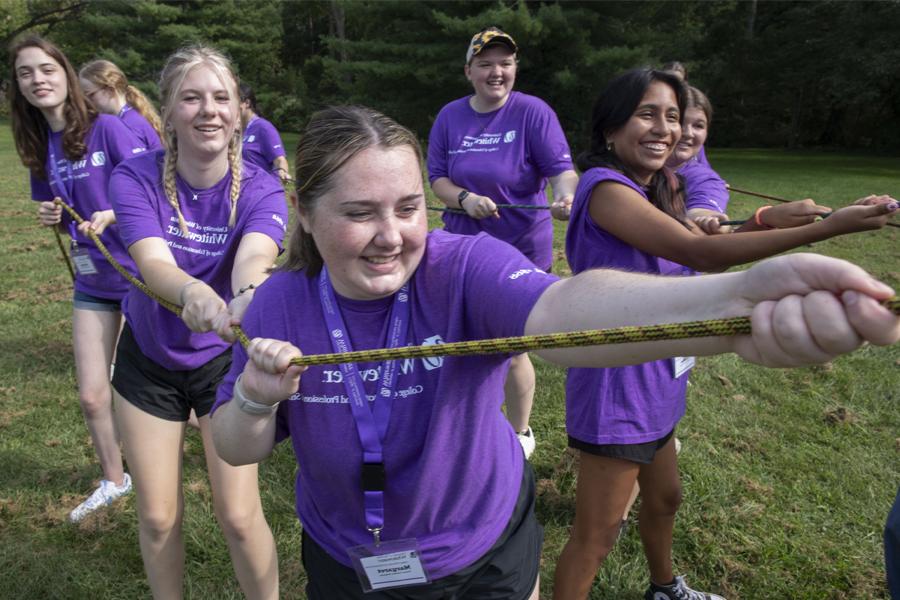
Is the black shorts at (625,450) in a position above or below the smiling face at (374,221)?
below

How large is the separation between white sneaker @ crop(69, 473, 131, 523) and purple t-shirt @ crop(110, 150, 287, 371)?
1676 millimetres

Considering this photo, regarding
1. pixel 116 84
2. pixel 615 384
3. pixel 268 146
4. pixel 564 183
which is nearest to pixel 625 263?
pixel 615 384

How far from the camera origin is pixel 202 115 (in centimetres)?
257

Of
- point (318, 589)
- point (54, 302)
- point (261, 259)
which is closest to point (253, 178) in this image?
point (261, 259)

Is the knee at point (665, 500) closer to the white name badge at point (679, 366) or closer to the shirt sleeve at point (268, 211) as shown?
the white name badge at point (679, 366)

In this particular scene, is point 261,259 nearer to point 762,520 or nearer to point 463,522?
point 463,522

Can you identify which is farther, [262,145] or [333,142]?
[262,145]

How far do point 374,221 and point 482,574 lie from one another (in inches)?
40.4

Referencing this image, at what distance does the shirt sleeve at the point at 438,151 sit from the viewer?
4.64 metres

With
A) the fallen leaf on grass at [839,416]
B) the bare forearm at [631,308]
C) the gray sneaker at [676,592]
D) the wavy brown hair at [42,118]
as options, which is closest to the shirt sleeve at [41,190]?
the wavy brown hair at [42,118]

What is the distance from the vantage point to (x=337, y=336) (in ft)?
5.74

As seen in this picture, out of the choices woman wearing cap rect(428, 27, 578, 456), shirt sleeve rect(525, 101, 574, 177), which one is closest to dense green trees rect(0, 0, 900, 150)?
woman wearing cap rect(428, 27, 578, 456)

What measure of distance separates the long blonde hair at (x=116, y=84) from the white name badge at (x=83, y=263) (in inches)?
45.7

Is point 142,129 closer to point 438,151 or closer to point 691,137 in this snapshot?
point 438,151
